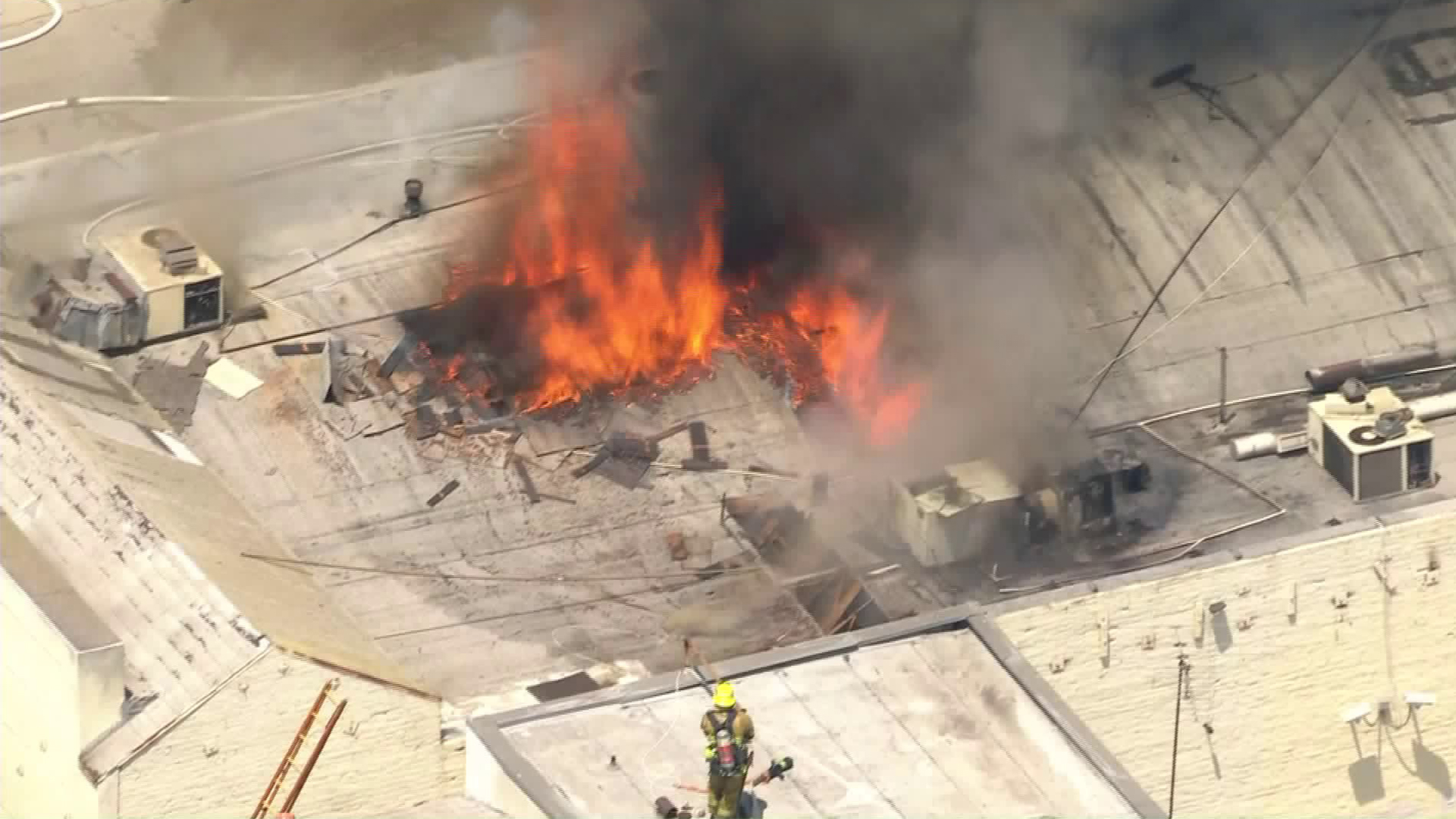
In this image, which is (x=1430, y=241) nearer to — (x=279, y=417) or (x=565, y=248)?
(x=565, y=248)

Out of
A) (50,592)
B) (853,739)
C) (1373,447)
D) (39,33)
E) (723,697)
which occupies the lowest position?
(853,739)

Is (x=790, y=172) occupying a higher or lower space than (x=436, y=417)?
higher

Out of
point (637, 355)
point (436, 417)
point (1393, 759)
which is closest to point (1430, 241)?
point (1393, 759)

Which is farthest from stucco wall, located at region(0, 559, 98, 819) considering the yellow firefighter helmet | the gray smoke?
the gray smoke

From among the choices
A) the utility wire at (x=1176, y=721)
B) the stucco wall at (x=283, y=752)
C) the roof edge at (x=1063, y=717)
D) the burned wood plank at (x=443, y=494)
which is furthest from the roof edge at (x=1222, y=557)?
the burned wood plank at (x=443, y=494)

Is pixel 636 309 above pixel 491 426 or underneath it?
above

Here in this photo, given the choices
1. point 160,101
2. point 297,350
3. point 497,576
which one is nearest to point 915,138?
point 297,350

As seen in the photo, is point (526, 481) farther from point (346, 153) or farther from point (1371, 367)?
point (1371, 367)

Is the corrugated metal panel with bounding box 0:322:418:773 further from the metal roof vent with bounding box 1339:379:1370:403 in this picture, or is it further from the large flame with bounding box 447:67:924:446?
the metal roof vent with bounding box 1339:379:1370:403
